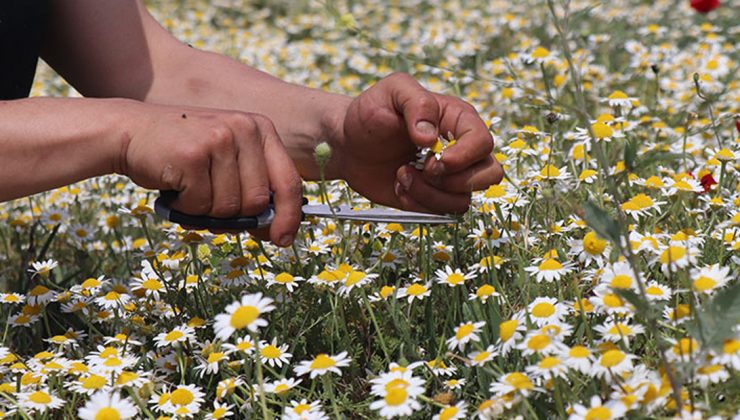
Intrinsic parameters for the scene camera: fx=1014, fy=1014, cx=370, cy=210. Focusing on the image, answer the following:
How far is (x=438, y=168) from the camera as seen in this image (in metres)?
1.53

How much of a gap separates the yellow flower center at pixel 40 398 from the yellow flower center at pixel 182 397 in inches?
6.7

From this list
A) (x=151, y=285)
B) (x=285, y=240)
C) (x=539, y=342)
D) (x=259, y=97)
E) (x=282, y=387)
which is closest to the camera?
(x=539, y=342)

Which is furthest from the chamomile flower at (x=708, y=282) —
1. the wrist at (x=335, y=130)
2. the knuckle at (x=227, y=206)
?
the wrist at (x=335, y=130)

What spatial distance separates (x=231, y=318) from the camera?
1171 mm

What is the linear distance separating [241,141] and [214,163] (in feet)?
0.17

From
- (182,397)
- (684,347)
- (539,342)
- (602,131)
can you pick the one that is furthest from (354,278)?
(602,131)

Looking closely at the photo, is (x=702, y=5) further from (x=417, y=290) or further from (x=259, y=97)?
(x=259, y=97)

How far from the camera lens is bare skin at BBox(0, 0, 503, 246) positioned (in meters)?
1.41

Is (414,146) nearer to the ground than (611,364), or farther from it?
farther from it

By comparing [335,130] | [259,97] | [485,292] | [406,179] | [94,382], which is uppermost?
[259,97]

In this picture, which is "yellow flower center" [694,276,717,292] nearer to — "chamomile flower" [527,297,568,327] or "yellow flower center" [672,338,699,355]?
"yellow flower center" [672,338,699,355]

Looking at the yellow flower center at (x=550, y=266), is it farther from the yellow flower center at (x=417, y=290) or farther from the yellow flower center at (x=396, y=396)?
the yellow flower center at (x=396, y=396)

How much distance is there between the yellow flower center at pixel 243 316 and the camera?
116 centimetres

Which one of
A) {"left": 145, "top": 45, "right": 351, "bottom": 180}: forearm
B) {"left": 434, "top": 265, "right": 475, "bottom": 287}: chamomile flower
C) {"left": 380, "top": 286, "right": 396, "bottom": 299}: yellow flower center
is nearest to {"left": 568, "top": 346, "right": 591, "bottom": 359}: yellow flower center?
{"left": 434, "top": 265, "right": 475, "bottom": 287}: chamomile flower
